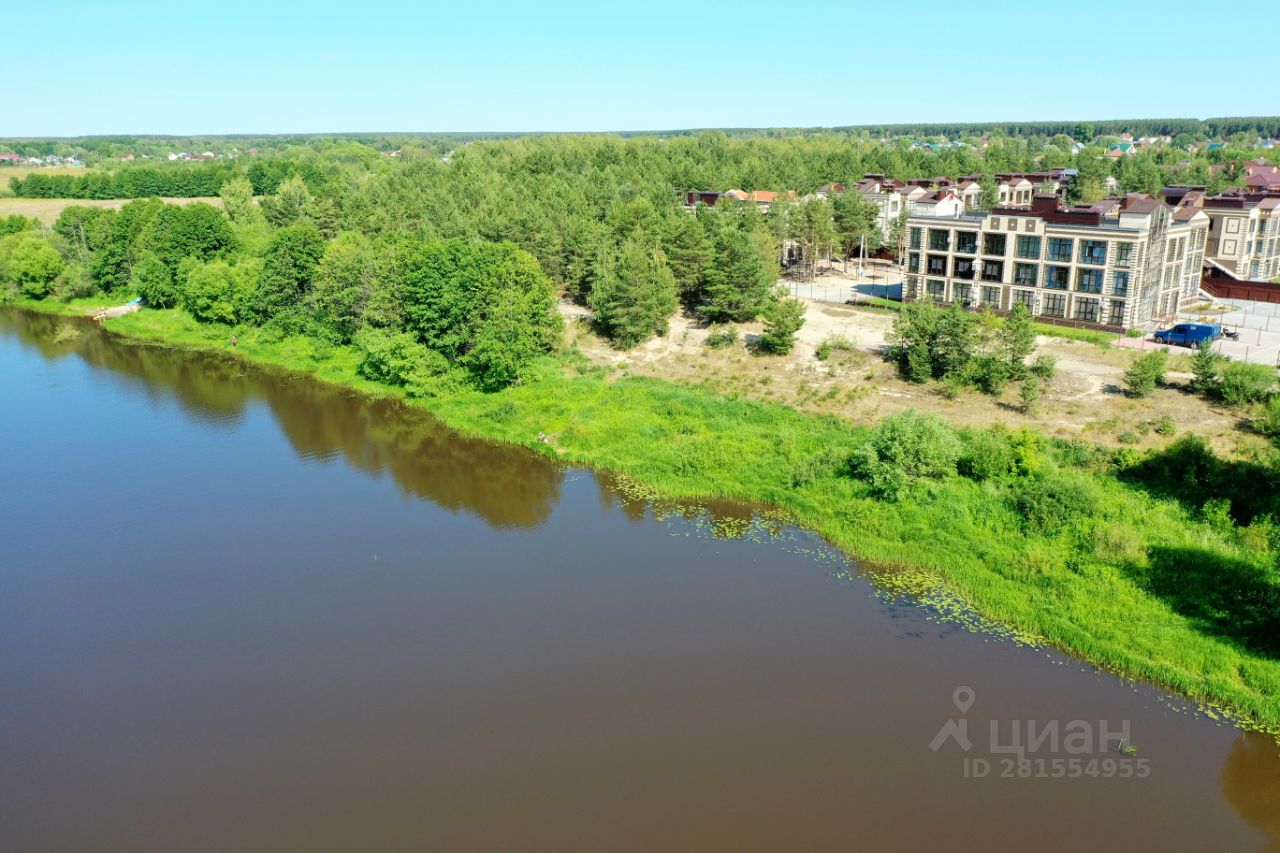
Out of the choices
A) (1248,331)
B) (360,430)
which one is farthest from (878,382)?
(360,430)

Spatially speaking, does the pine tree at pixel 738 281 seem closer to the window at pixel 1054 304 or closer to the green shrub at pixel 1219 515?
the window at pixel 1054 304

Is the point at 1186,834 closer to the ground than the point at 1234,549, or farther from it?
closer to the ground

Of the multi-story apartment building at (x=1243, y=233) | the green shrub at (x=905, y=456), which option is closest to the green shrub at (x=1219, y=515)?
the green shrub at (x=905, y=456)

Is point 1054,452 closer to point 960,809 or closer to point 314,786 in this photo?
point 960,809

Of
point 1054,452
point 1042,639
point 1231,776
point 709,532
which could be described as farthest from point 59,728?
point 1054,452

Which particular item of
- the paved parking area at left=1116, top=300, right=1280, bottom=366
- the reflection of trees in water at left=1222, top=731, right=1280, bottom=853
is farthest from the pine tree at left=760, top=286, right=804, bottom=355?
the reflection of trees in water at left=1222, top=731, right=1280, bottom=853
